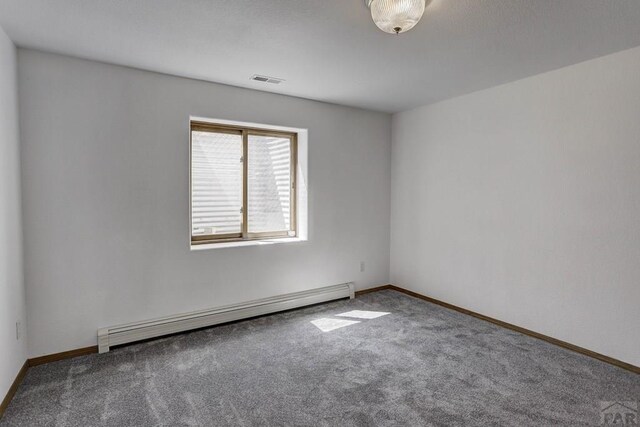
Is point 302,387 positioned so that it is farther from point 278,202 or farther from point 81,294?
point 278,202

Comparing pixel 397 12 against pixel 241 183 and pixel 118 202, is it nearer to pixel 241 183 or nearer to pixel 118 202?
pixel 241 183

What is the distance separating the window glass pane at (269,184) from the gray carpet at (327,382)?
1246mm

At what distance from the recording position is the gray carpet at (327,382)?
212cm

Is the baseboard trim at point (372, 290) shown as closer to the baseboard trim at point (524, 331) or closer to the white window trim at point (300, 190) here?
the baseboard trim at point (524, 331)

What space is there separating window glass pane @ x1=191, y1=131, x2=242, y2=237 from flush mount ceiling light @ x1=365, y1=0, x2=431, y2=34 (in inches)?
88.1

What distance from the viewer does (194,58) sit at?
285cm

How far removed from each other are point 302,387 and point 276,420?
1.24ft

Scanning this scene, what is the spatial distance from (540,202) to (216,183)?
316 centimetres

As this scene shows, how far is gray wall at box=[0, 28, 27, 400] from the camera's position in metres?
2.24

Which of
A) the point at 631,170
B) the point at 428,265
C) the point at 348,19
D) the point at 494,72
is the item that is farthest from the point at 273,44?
the point at 428,265

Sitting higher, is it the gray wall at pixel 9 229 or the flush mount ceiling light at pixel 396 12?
the flush mount ceiling light at pixel 396 12

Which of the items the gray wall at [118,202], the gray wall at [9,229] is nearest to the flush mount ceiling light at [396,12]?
the gray wall at [118,202]

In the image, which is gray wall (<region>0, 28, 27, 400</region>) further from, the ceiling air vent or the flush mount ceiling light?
the flush mount ceiling light

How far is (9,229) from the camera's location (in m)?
2.38
